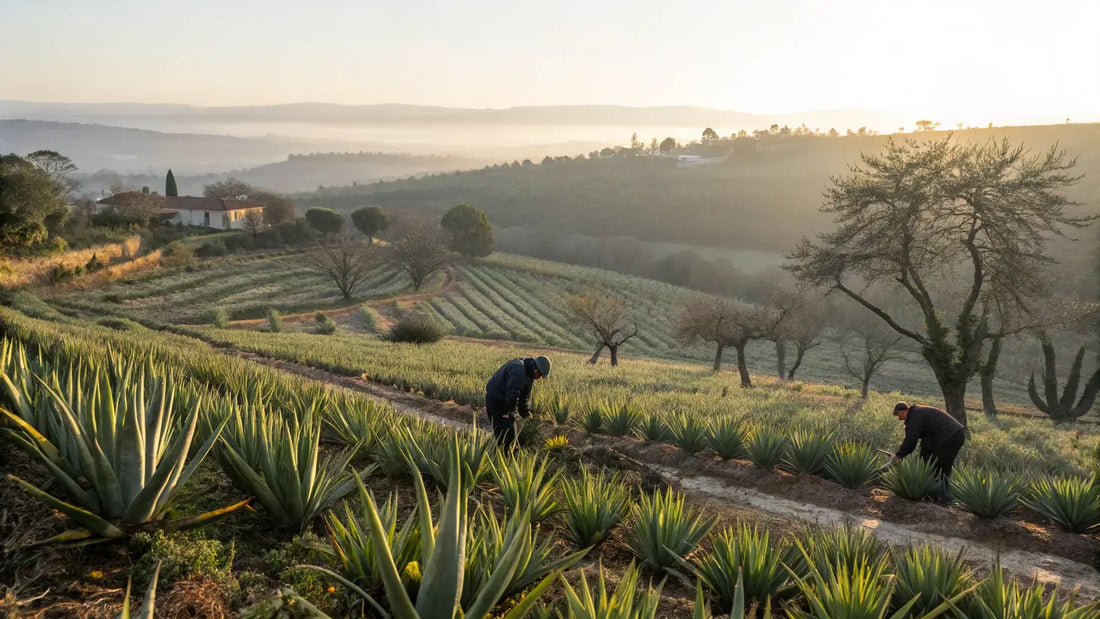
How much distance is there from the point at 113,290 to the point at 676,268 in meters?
66.7

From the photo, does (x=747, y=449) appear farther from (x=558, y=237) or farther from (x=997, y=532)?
(x=558, y=237)

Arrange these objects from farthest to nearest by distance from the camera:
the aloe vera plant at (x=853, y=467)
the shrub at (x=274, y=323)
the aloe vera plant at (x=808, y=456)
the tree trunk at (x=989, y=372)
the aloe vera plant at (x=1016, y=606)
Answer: the shrub at (x=274, y=323), the tree trunk at (x=989, y=372), the aloe vera plant at (x=808, y=456), the aloe vera plant at (x=853, y=467), the aloe vera plant at (x=1016, y=606)

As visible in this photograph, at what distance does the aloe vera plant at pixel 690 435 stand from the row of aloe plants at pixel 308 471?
190 inches

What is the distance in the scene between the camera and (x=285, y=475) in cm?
462

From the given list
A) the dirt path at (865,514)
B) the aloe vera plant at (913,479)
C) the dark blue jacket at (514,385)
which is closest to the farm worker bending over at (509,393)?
Result: the dark blue jacket at (514,385)

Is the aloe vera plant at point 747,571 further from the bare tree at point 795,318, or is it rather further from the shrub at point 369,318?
the shrub at point 369,318

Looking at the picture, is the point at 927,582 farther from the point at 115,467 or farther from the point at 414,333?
the point at 414,333

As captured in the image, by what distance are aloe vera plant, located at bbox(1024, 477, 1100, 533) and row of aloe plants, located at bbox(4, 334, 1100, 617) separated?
209 inches

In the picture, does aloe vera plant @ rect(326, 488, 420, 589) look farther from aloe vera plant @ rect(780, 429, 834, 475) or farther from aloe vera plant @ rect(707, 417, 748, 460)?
aloe vera plant @ rect(780, 429, 834, 475)

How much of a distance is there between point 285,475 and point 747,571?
11.0ft

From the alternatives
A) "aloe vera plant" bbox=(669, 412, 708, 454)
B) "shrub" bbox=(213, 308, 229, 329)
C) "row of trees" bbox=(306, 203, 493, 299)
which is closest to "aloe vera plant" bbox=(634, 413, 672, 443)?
"aloe vera plant" bbox=(669, 412, 708, 454)

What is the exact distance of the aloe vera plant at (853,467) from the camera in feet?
30.2

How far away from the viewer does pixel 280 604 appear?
324 cm

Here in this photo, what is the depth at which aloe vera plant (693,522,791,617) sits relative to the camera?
4.53m
